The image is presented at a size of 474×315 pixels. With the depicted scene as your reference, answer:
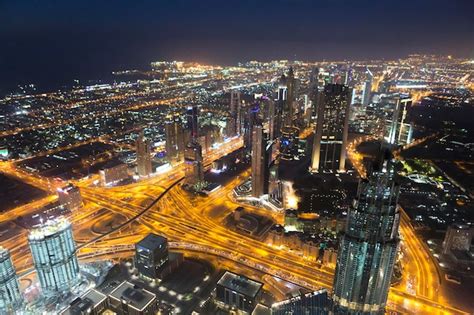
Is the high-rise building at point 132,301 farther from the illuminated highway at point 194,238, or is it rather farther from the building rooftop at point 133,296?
the illuminated highway at point 194,238

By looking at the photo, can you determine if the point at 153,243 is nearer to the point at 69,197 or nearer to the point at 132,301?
the point at 132,301

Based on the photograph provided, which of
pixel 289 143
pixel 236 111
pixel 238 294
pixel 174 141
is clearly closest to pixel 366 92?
pixel 236 111

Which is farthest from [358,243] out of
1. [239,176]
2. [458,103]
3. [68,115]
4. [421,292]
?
[458,103]

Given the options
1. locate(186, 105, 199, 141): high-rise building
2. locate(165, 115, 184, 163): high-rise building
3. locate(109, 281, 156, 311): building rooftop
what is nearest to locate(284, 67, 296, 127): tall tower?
locate(186, 105, 199, 141): high-rise building

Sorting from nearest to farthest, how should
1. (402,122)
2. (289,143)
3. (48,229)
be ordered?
(48,229) → (289,143) → (402,122)

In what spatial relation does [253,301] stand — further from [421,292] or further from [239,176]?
[239,176]

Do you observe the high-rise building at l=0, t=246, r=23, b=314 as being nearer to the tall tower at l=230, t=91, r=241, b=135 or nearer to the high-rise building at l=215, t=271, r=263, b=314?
the high-rise building at l=215, t=271, r=263, b=314
